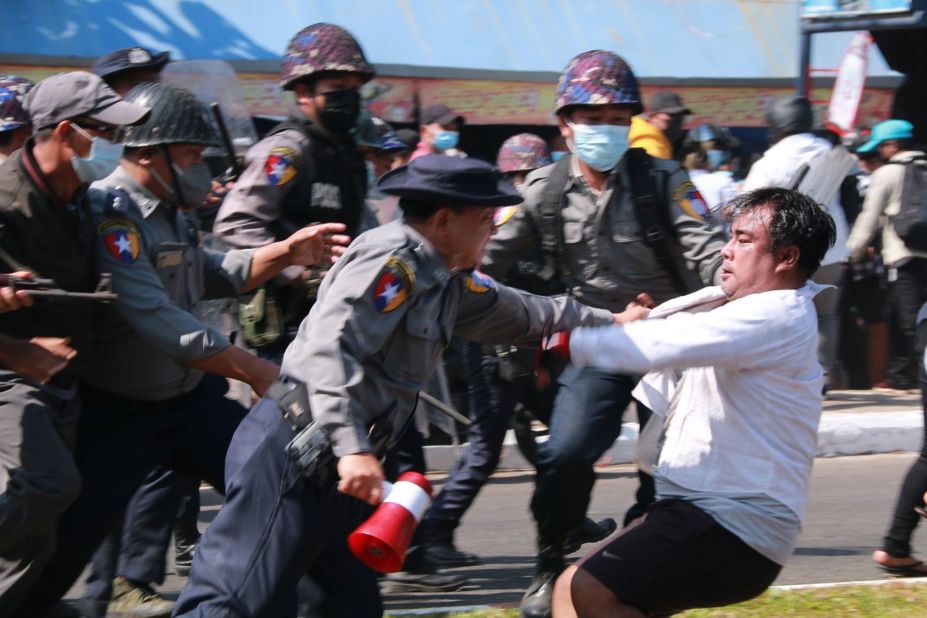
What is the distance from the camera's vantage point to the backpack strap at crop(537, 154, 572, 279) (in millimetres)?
5188

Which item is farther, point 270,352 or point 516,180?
point 516,180

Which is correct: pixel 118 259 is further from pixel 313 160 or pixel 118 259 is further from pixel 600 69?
pixel 600 69

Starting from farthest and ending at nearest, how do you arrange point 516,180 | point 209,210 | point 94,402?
1. point 516,180
2. point 209,210
3. point 94,402

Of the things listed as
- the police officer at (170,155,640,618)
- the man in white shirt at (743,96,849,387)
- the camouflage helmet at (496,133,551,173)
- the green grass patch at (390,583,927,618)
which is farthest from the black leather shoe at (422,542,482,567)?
the camouflage helmet at (496,133,551,173)

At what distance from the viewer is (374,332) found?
347cm

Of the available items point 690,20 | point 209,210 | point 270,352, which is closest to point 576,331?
point 270,352

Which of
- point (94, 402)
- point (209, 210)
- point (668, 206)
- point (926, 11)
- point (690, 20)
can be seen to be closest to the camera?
point (94, 402)

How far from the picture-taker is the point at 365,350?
11.4ft

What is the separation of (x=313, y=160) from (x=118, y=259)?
1187mm

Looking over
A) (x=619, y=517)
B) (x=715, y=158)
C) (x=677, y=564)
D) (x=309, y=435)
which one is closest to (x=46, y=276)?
(x=309, y=435)

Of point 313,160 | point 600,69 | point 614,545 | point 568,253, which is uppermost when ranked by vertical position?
point 600,69

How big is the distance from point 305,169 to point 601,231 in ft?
3.76

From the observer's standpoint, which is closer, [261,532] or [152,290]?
[261,532]

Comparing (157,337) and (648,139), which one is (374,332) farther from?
(648,139)
